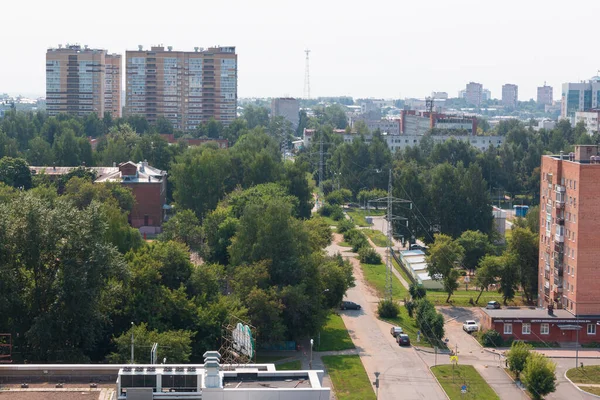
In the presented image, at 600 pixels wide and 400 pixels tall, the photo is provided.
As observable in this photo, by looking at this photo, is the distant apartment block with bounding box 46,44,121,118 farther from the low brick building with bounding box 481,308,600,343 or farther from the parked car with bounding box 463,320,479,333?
the low brick building with bounding box 481,308,600,343

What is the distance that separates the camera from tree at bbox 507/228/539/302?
42.6 m

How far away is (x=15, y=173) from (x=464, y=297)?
107 ft

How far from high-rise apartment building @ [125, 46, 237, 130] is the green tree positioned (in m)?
92.9

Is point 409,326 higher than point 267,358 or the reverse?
higher

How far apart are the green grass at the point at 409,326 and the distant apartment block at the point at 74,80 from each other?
283 feet

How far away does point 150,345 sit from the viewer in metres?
28.2

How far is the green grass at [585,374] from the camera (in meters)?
32.6

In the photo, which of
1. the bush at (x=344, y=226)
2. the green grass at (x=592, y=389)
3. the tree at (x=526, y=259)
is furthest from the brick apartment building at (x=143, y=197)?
the green grass at (x=592, y=389)

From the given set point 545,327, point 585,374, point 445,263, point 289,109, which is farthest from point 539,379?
point 289,109

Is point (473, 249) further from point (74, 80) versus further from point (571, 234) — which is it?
point (74, 80)

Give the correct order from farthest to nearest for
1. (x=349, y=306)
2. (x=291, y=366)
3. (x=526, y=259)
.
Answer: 1. (x=526, y=259)
2. (x=349, y=306)
3. (x=291, y=366)

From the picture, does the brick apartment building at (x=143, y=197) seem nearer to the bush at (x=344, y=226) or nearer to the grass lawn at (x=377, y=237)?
the bush at (x=344, y=226)

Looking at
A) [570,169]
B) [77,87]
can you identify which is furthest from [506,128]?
[570,169]

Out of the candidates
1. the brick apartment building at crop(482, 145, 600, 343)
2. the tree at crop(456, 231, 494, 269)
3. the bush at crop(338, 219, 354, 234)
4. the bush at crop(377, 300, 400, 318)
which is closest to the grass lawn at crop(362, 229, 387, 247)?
the bush at crop(338, 219, 354, 234)
